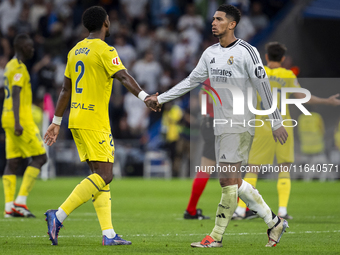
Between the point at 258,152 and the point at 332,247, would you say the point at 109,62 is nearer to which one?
the point at 332,247

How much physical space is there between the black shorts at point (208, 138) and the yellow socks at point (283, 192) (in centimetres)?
125

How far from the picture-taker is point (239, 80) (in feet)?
20.4

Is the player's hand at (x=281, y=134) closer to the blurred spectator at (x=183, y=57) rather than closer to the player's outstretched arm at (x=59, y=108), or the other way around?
the player's outstretched arm at (x=59, y=108)

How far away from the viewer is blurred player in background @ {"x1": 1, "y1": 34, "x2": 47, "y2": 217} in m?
9.47

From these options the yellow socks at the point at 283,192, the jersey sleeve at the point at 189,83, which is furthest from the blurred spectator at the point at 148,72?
the jersey sleeve at the point at 189,83

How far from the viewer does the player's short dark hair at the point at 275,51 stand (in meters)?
9.54

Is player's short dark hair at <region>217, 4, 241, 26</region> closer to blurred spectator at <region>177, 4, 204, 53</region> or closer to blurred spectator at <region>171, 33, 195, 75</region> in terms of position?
blurred spectator at <region>171, 33, 195, 75</region>

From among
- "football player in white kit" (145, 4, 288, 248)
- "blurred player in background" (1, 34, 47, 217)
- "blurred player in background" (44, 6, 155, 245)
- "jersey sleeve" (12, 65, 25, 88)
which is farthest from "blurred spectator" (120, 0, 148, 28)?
"football player in white kit" (145, 4, 288, 248)

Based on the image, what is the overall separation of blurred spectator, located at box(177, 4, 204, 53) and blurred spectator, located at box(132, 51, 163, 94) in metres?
1.54

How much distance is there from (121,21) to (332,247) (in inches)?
653

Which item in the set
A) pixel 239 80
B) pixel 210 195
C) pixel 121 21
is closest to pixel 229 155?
pixel 239 80

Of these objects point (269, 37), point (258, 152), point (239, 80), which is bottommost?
point (258, 152)

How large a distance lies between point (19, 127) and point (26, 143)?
387mm

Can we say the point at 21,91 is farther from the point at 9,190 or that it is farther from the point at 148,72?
the point at 148,72
